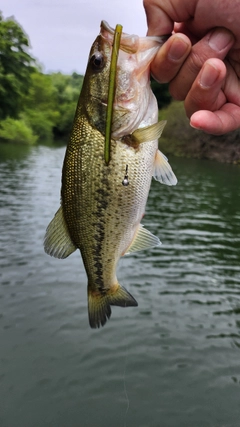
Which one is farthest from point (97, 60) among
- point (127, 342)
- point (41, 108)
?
point (41, 108)

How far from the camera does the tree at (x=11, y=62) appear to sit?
145ft

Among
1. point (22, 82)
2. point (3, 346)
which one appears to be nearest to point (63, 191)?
point (3, 346)

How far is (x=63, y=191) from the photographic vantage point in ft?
7.63

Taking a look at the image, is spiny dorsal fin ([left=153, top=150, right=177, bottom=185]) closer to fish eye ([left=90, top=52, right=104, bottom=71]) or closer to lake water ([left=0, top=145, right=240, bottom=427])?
fish eye ([left=90, top=52, right=104, bottom=71])

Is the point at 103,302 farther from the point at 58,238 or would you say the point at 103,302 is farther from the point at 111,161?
the point at 111,161

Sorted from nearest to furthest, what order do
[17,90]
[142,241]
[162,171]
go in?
[162,171], [142,241], [17,90]

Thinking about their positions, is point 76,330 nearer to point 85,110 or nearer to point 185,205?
point 85,110

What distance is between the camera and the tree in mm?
44062

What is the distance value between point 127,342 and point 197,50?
6.36m

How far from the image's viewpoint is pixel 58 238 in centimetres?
243

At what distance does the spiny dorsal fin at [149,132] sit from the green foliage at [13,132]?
150ft

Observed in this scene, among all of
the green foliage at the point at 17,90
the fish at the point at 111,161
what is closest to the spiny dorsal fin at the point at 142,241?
the fish at the point at 111,161

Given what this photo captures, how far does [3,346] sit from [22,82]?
46.5 metres

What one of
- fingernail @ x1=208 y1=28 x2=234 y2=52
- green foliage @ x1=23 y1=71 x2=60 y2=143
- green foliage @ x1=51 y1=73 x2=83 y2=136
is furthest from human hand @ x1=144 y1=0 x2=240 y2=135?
green foliage @ x1=51 y1=73 x2=83 y2=136
